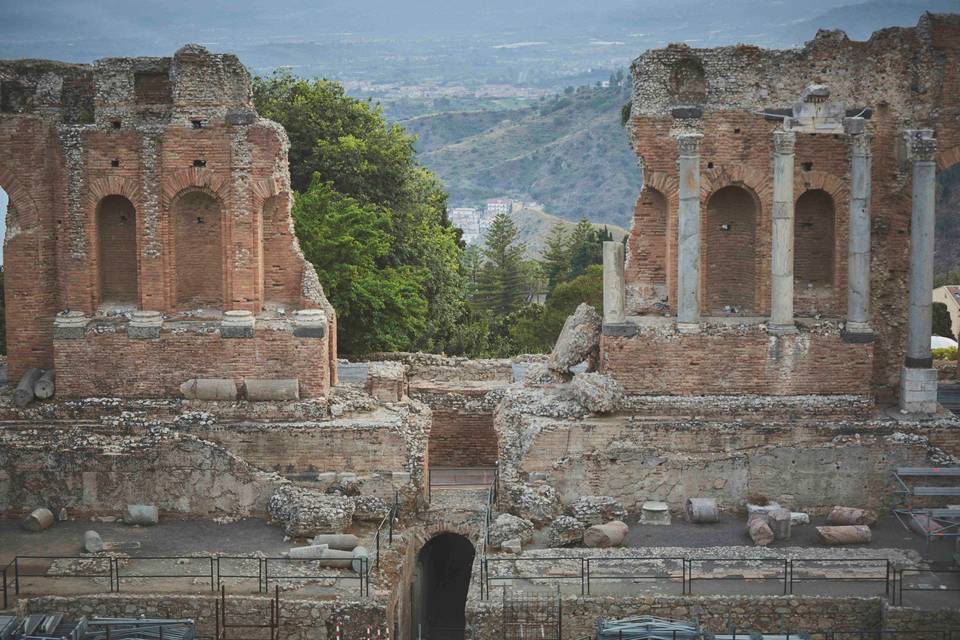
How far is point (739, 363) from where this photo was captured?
1310 inches

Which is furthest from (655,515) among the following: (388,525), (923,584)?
(923,584)

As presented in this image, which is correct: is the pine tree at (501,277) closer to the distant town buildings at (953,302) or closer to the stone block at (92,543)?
the distant town buildings at (953,302)

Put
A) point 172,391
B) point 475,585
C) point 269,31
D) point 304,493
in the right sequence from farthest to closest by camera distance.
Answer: point 269,31
point 172,391
point 304,493
point 475,585

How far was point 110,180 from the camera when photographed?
33531mm

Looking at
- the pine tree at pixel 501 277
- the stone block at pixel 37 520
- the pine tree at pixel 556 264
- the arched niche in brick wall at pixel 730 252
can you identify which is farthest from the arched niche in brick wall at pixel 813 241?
the pine tree at pixel 556 264

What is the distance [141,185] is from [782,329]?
43.7 ft

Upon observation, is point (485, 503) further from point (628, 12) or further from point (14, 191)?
point (628, 12)

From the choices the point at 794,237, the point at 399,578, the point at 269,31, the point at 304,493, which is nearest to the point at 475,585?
the point at 399,578

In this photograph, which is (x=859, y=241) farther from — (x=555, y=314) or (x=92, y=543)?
(x=555, y=314)

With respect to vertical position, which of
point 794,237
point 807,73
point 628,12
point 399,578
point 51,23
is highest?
point 628,12

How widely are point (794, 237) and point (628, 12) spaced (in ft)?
545

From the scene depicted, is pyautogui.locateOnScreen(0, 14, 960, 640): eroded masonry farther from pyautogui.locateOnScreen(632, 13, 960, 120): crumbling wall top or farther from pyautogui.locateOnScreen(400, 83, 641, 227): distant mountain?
pyautogui.locateOnScreen(400, 83, 641, 227): distant mountain

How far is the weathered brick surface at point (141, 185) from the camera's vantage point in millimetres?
33281

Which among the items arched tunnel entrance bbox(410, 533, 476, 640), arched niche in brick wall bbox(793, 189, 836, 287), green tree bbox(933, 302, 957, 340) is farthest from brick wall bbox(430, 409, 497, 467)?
green tree bbox(933, 302, 957, 340)
